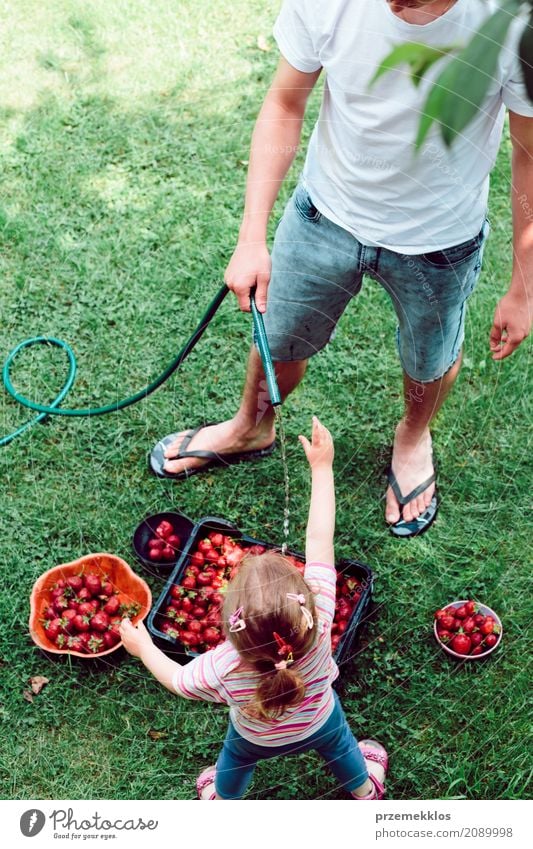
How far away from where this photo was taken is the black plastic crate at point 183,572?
7.06ft

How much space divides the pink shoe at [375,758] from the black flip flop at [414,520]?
0.59m

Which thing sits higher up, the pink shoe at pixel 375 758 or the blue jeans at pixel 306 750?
the blue jeans at pixel 306 750

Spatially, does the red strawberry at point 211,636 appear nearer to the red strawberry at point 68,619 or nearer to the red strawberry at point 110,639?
the red strawberry at point 110,639

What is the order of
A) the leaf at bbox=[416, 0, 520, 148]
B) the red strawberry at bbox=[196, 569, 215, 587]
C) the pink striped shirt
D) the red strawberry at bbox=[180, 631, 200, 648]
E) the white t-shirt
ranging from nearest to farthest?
1. the leaf at bbox=[416, 0, 520, 148]
2. the white t-shirt
3. the pink striped shirt
4. the red strawberry at bbox=[180, 631, 200, 648]
5. the red strawberry at bbox=[196, 569, 215, 587]

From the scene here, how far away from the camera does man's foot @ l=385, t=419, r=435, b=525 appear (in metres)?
2.47

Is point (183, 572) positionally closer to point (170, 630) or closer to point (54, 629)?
point (170, 630)

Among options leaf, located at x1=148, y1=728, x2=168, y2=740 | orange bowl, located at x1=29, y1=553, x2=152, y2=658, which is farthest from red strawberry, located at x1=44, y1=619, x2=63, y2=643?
leaf, located at x1=148, y1=728, x2=168, y2=740

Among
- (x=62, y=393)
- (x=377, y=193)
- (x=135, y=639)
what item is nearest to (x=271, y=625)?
(x=135, y=639)

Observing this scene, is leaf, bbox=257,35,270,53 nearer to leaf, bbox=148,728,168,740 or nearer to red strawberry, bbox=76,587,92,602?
red strawberry, bbox=76,587,92,602

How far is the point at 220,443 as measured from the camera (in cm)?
→ 254

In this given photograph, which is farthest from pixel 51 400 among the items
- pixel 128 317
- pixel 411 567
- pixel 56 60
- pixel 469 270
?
pixel 56 60

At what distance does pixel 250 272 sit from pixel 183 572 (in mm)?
863

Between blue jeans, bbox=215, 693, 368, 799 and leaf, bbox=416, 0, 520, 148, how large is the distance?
1.48 m

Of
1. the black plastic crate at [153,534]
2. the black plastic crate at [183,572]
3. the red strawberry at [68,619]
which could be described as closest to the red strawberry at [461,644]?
the black plastic crate at [183,572]
